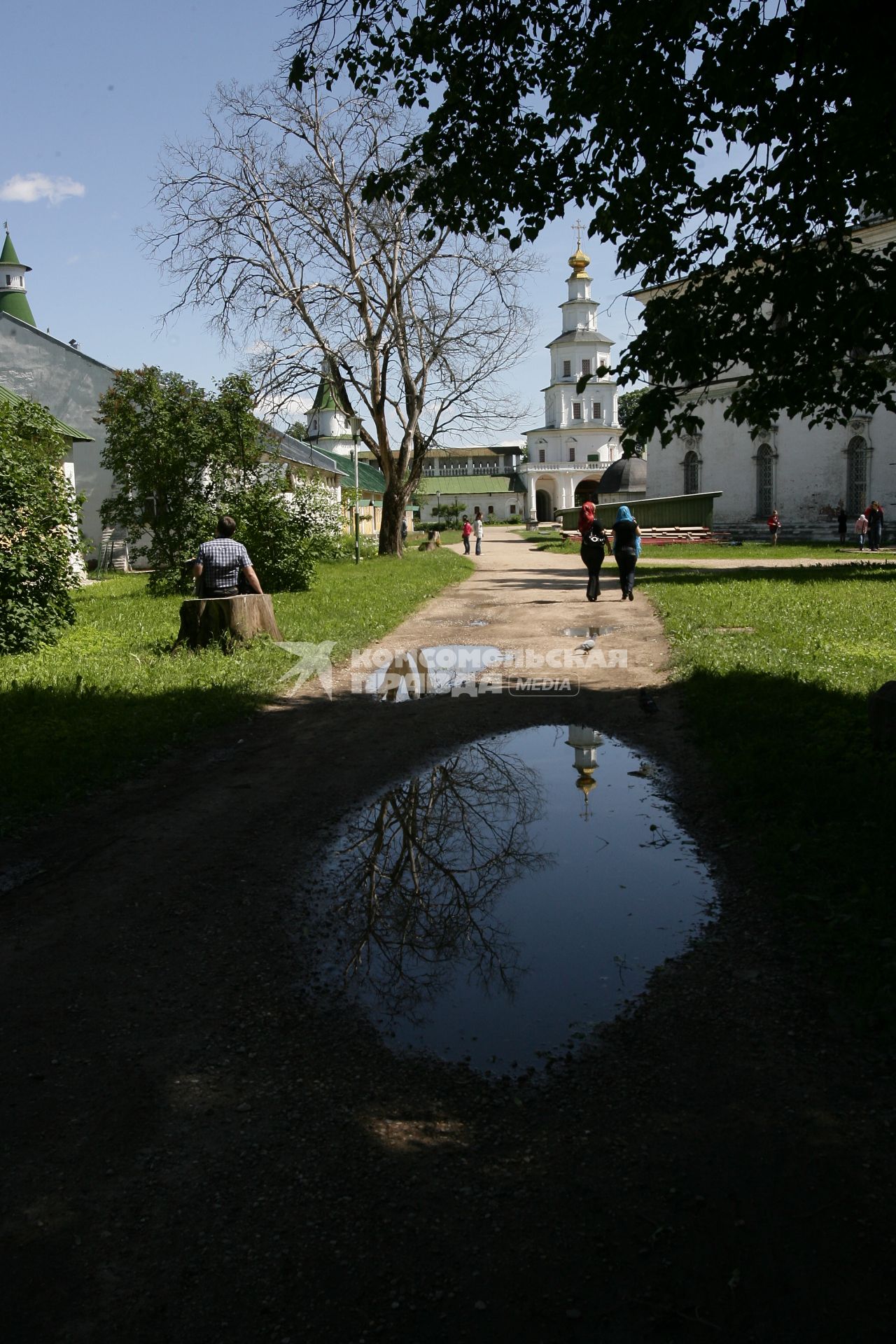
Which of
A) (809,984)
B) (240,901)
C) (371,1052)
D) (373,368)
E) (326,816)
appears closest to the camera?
(371,1052)

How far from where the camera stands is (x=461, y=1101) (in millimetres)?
3209

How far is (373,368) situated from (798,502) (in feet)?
74.8

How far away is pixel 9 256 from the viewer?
55.8 m

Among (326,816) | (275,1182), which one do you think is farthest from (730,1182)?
(326,816)

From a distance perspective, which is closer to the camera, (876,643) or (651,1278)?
(651,1278)

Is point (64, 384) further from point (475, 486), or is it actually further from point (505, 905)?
point (475, 486)

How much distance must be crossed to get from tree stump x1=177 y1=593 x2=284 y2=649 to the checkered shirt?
195 mm

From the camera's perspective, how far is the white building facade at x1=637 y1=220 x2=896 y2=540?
136 feet

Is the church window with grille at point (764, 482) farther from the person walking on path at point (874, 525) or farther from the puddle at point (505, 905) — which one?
the puddle at point (505, 905)

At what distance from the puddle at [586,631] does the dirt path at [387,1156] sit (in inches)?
360

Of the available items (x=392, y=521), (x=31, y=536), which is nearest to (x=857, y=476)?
(x=392, y=521)

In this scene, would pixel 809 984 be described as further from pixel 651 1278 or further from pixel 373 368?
pixel 373 368

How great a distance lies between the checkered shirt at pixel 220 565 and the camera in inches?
471

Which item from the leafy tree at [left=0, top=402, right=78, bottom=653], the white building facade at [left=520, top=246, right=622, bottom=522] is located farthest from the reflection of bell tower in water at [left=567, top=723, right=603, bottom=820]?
the white building facade at [left=520, top=246, right=622, bottom=522]
